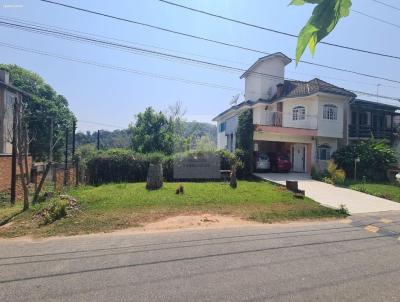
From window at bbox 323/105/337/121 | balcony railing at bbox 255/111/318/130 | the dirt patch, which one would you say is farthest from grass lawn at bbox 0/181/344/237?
window at bbox 323/105/337/121

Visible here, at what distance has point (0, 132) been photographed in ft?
82.4

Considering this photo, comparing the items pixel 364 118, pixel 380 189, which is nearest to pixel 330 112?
pixel 364 118

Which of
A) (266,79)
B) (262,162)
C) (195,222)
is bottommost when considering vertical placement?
(195,222)

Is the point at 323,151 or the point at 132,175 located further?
the point at 323,151

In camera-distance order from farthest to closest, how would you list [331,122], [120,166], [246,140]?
[331,122] < [246,140] < [120,166]

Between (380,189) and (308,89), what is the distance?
10550 mm

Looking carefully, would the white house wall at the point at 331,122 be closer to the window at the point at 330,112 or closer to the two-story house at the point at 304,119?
the two-story house at the point at 304,119

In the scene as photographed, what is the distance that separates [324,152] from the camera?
79.8ft

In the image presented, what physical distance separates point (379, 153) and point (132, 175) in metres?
16.4

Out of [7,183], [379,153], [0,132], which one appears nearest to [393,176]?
[379,153]

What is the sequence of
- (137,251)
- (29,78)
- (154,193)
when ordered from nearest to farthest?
(137,251) → (154,193) → (29,78)

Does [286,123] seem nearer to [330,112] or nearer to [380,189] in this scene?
[330,112]

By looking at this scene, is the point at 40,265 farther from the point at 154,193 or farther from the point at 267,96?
the point at 267,96

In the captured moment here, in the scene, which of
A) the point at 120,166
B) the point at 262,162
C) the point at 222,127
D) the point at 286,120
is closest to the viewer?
the point at 120,166
